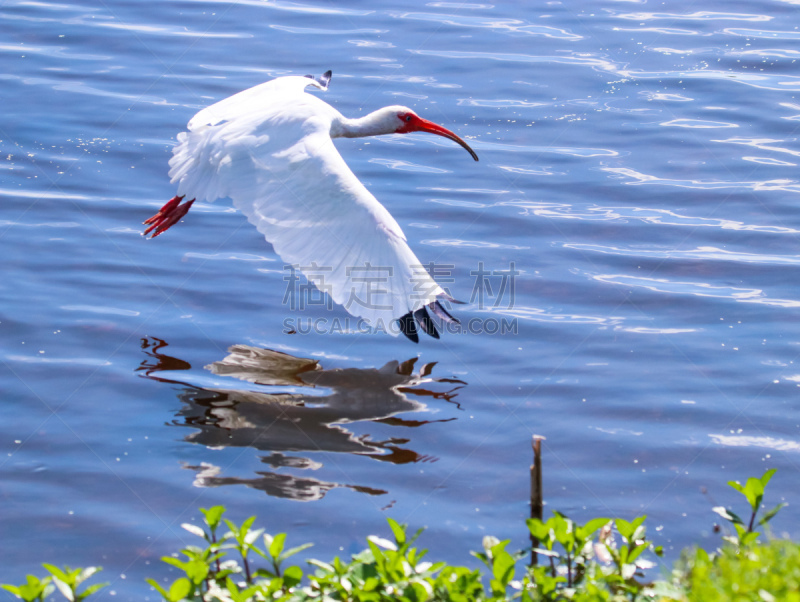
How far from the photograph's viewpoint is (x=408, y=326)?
5.89 meters

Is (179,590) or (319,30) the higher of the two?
(319,30)

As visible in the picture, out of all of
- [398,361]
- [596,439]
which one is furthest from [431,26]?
[596,439]

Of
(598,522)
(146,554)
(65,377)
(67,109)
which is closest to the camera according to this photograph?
(598,522)

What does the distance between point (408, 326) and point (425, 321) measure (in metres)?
0.12

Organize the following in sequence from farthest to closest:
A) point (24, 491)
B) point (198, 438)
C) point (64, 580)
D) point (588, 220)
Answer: point (588, 220) → point (198, 438) → point (24, 491) → point (64, 580)

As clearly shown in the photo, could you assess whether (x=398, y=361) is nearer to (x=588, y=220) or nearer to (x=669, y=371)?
(x=669, y=371)

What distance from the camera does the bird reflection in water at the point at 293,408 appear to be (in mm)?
5035

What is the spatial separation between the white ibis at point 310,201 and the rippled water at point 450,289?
56 cm

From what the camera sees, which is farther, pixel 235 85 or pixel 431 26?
pixel 431 26

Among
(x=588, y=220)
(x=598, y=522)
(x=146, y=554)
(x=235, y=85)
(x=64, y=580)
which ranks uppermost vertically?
(x=235, y=85)

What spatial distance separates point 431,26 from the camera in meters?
12.1

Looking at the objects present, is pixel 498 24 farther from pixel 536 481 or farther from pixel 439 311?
pixel 536 481

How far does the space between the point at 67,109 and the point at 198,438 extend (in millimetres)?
5890

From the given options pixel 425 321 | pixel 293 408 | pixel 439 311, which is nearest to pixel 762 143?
pixel 439 311
